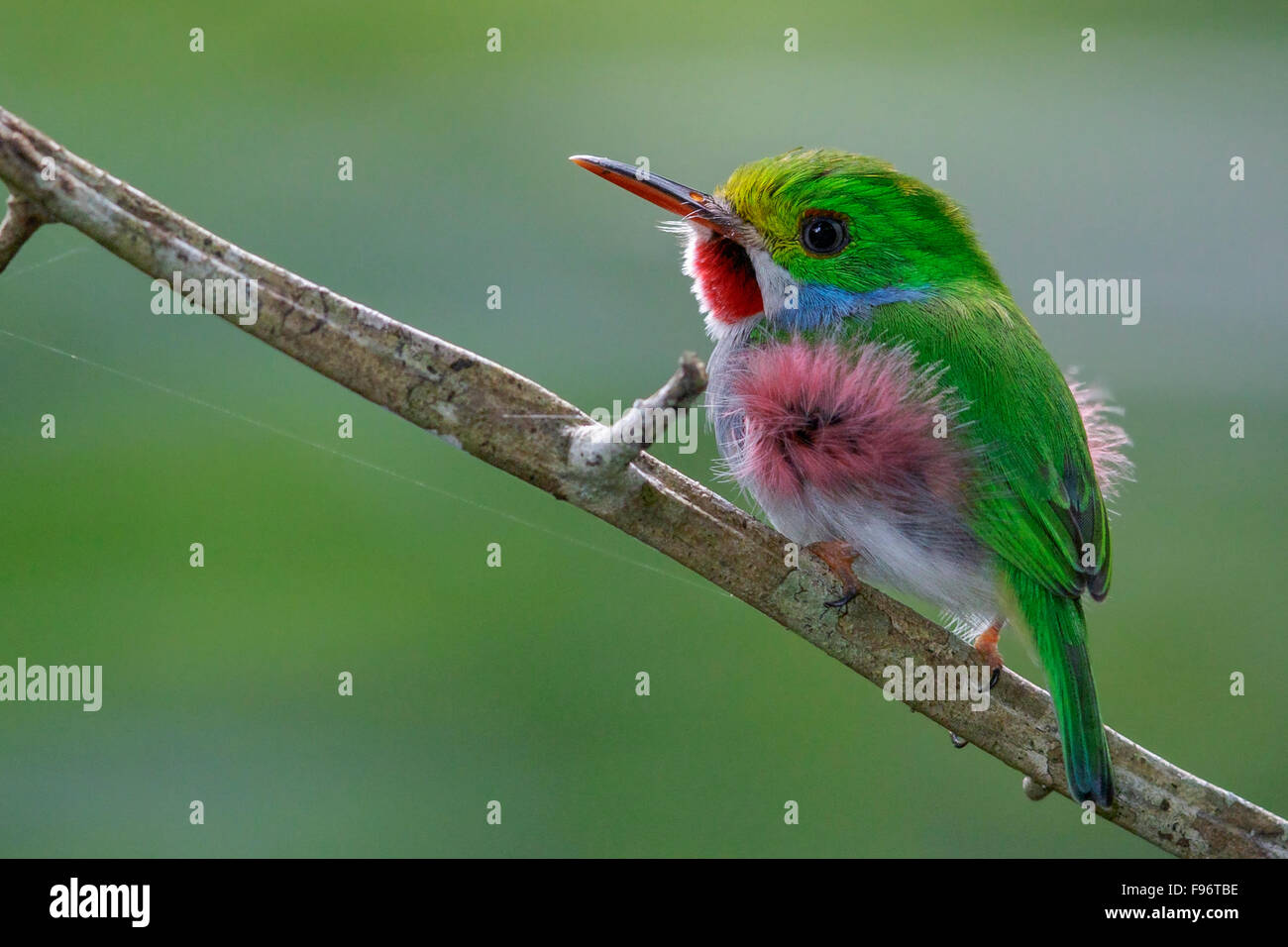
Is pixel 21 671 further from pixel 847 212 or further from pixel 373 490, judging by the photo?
pixel 847 212

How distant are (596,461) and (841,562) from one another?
0.52 metres

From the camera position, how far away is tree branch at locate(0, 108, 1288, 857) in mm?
1462

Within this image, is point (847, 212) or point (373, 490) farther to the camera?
point (373, 490)

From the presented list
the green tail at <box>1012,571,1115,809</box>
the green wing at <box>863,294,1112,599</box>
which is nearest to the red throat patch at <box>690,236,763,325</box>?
the green wing at <box>863,294,1112,599</box>

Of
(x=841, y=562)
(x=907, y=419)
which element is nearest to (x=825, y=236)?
(x=907, y=419)

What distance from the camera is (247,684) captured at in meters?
4.07

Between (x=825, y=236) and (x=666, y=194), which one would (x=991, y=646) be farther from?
(x=666, y=194)

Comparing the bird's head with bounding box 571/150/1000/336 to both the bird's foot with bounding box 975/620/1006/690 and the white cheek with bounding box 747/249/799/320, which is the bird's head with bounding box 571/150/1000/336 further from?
the bird's foot with bounding box 975/620/1006/690

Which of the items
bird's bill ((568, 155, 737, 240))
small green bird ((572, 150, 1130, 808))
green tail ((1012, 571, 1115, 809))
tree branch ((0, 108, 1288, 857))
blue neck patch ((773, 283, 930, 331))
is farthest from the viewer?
bird's bill ((568, 155, 737, 240))

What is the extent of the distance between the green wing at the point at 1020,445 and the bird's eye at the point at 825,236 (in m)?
0.15

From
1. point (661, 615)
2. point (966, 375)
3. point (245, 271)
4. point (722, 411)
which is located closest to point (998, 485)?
point (966, 375)

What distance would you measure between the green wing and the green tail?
3cm

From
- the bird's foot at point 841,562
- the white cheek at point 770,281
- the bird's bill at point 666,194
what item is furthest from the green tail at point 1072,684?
the bird's bill at point 666,194

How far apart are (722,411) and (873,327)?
0.29 m
